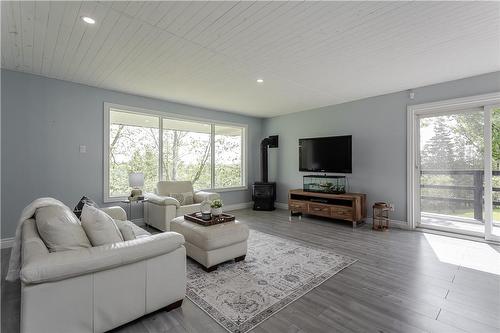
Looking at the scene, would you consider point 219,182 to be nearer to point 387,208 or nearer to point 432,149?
point 387,208

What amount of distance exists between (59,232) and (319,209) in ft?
14.5

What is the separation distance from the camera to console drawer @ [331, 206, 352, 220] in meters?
4.57

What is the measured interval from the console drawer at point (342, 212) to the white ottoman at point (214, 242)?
8.32 ft

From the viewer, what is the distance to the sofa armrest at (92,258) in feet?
4.43

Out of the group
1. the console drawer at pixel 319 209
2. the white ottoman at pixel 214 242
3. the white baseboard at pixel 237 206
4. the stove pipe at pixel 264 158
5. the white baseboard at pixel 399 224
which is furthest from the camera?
the stove pipe at pixel 264 158

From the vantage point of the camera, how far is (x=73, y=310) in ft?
4.88

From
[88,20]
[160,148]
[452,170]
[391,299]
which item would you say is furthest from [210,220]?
[452,170]

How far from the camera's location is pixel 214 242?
2.62 metres

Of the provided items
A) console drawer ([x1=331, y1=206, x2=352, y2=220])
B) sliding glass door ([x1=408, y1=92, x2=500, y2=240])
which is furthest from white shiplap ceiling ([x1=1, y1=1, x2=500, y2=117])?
console drawer ([x1=331, y1=206, x2=352, y2=220])

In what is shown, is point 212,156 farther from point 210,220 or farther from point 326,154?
point 210,220

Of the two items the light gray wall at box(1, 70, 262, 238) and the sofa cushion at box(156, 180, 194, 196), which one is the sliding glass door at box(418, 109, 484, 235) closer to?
the sofa cushion at box(156, 180, 194, 196)

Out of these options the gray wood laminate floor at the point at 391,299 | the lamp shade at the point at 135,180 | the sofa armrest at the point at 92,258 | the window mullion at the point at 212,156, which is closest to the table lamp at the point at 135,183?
the lamp shade at the point at 135,180

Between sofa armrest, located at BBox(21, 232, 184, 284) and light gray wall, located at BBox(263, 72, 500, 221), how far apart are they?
4304 mm

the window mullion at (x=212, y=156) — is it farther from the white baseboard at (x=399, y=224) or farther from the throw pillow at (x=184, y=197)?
the white baseboard at (x=399, y=224)
